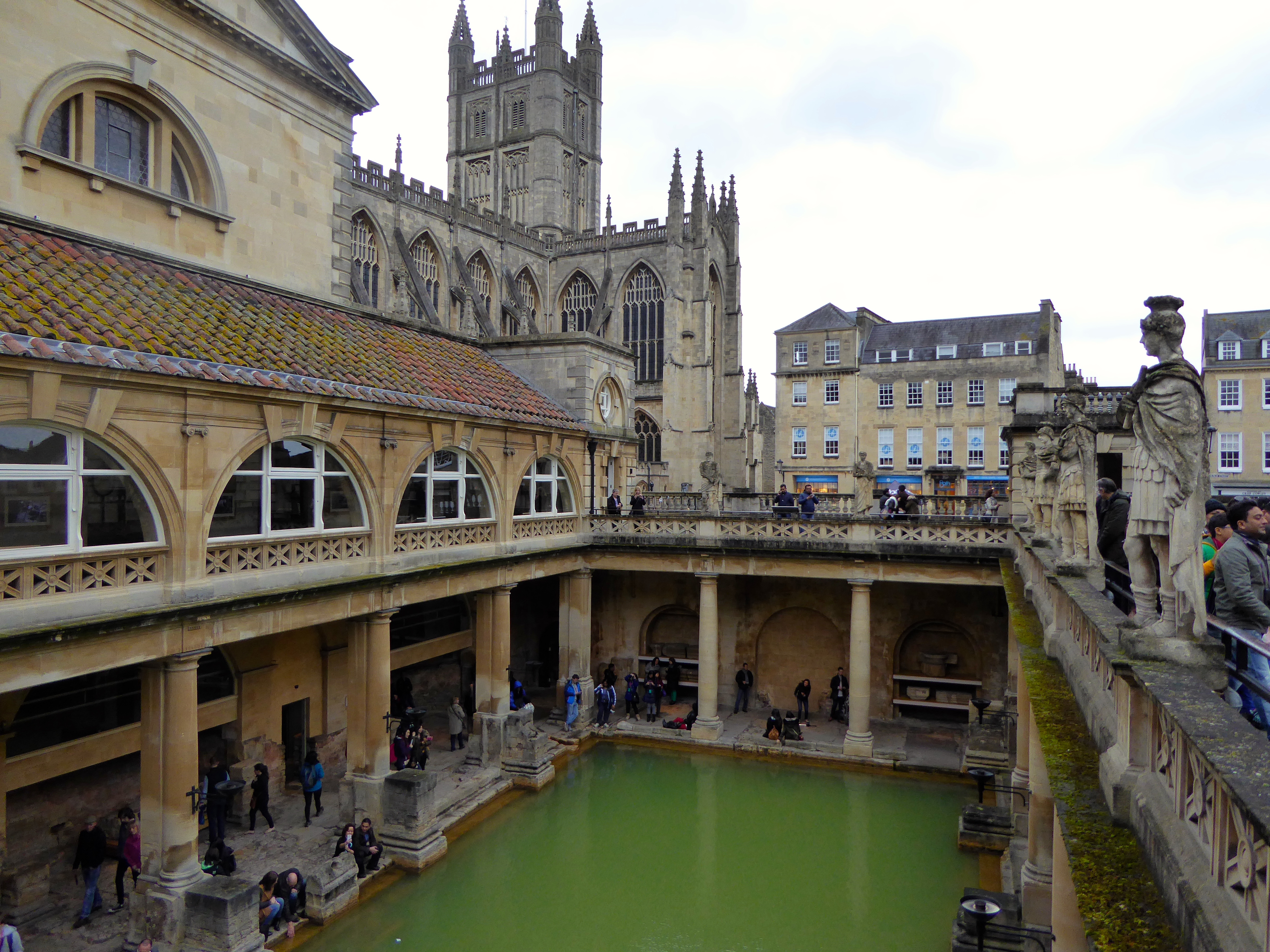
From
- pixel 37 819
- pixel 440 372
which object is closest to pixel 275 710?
pixel 37 819

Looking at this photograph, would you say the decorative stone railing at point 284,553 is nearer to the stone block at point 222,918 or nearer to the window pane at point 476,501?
the window pane at point 476,501

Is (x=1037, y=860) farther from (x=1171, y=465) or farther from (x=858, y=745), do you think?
(x=858, y=745)

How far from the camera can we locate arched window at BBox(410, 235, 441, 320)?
4541 cm

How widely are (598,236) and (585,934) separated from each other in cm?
4911

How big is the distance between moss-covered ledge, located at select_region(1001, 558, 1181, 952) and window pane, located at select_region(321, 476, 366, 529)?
511 inches

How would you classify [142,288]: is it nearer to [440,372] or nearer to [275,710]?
[440,372]

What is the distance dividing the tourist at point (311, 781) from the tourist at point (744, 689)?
42.9 ft

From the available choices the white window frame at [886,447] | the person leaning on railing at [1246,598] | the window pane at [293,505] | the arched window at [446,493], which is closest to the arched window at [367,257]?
the arched window at [446,493]

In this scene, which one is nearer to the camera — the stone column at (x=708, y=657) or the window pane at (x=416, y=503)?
the window pane at (x=416, y=503)

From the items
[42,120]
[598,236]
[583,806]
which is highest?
[598,236]

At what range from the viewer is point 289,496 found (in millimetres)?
15492

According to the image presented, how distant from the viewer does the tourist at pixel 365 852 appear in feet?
48.2

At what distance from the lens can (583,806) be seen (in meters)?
18.6

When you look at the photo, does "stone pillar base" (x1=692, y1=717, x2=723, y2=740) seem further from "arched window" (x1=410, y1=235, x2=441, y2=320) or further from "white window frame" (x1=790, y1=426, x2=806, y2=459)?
"white window frame" (x1=790, y1=426, x2=806, y2=459)
